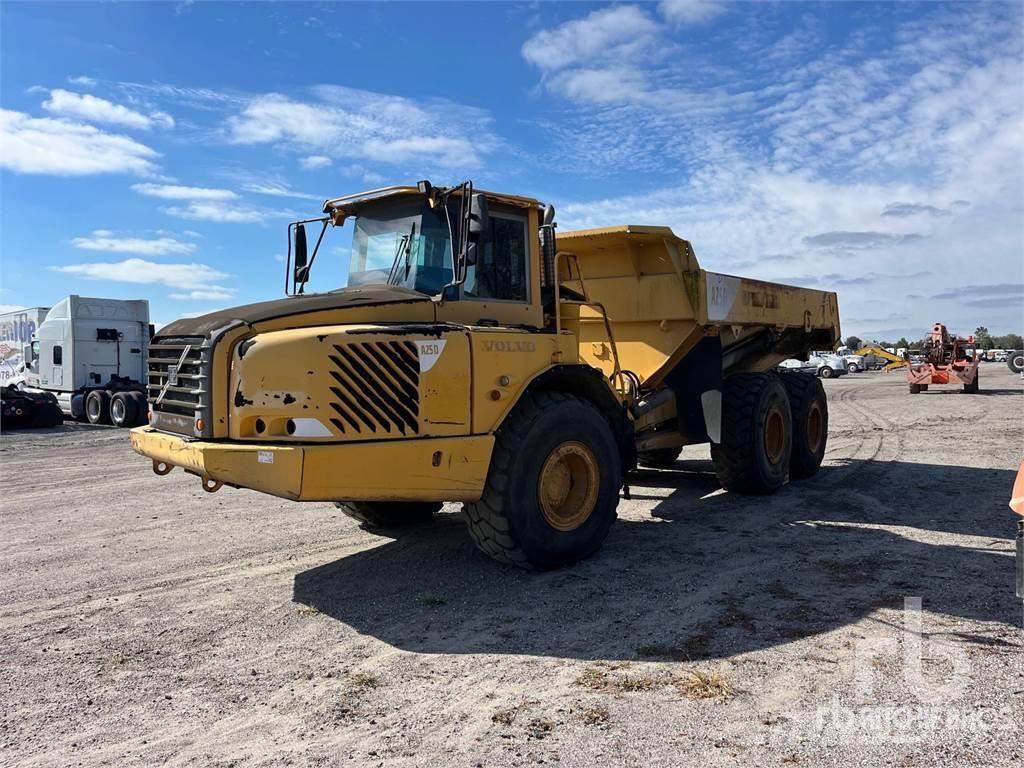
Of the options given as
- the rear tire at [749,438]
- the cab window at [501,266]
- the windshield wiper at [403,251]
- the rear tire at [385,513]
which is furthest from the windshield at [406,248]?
the rear tire at [749,438]

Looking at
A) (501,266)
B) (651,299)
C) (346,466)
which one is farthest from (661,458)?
(346,466)

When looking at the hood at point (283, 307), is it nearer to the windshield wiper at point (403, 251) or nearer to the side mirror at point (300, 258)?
the windshield wiper at point (403, 251)

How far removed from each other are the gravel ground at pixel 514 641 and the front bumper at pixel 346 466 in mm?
837

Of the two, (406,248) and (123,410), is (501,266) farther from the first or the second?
(123,410)

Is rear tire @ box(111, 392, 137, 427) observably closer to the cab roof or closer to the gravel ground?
the gravel ground

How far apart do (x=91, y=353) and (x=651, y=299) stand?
20.2m

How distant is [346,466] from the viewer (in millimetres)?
4910

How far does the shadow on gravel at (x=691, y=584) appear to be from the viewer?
4812 millimetres

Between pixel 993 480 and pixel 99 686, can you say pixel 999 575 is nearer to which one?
pixel 993 480

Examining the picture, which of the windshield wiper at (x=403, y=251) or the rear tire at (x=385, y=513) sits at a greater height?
the windshield wiper at (x=403, y=251)

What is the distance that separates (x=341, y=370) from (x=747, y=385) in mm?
5557

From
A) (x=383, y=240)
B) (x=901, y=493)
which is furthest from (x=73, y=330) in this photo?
(x=901, y=493)

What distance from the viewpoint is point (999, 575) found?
5.87 m

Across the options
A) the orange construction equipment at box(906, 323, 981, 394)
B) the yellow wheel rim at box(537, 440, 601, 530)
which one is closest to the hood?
the yellow wheel rim at box(537, 440, 601, 530)
